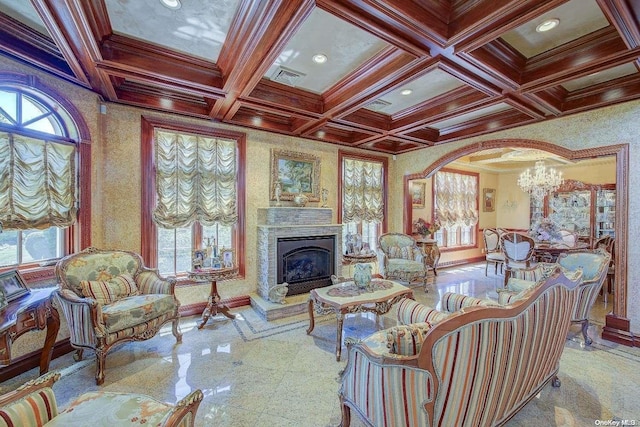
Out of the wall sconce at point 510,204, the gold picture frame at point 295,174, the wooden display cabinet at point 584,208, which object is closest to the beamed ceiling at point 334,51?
the gold picture frame at point 295,174

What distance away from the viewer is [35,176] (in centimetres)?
277

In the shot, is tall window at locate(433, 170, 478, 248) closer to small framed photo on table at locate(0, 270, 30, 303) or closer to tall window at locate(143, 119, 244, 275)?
tall window at locate(143, 119, 244, 275)

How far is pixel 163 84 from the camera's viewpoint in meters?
2.91

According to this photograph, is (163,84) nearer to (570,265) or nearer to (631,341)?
(570,265)

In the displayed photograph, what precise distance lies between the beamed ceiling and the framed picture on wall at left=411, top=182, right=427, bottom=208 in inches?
123

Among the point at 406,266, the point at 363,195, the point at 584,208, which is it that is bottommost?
the point at 406,266

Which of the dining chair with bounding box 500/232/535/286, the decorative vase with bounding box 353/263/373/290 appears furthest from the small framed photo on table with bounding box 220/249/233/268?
the dining chair with bounding box 500/232/535/286

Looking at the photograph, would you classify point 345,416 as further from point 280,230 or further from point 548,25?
point 548,25

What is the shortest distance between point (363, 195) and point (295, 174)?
1.70 metres

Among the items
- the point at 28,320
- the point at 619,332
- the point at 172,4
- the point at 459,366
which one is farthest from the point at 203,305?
the point at 619,332

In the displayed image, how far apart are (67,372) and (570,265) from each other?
5984 millimetres

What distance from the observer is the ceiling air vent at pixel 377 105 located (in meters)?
3.86

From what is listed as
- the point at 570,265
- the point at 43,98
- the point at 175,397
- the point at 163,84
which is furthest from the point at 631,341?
the point at 43,98

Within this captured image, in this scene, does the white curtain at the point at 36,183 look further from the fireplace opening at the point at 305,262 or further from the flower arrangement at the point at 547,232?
the flower arrangement at the point at 547,232
